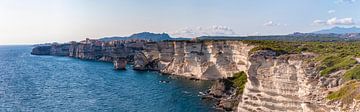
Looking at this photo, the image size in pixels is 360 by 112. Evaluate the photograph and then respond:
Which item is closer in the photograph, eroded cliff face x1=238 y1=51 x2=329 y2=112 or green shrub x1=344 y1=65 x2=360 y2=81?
green shrub x1=344 y1=65 x2=360 y2=81

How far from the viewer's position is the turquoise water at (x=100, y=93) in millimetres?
67375

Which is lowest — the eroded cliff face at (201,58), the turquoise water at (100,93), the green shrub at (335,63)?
the turquoise water at (100,93)

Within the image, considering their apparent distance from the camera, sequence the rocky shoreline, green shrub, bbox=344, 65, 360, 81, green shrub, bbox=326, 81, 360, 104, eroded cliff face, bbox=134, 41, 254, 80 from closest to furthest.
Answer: green shrub, bbox=326, 81, 360, 104, green shrub, bbox=344, 65, 360, 81, the rocky shoreline, eroded cliff face, bbox=134, 41, 254, 80

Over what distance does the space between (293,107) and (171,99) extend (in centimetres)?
3090

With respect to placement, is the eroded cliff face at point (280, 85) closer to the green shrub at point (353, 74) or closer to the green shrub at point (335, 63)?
the green shrub at point (335, 63)

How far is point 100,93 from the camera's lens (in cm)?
8269

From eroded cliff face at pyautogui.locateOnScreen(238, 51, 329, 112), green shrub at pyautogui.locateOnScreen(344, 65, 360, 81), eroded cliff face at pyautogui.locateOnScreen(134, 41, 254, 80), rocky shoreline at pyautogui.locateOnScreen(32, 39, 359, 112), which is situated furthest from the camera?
eroded cliff face at pyautogui.locateOnScreen(134, 41, 254, 80)

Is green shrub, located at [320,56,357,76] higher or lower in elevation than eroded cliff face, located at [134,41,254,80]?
higher

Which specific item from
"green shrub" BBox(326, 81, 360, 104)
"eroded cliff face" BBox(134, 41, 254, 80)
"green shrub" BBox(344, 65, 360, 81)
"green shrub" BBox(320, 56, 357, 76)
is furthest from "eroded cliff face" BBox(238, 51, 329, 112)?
"eroded cliff face" BBox(134, 41, 254, 80)

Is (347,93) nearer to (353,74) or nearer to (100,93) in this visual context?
(353,74)

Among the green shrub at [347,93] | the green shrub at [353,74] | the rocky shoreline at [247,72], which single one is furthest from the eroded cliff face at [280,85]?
the green shrub at [353,74]

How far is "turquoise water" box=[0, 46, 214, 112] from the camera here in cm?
A: 6738

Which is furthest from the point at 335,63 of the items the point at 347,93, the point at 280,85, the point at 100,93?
the point at 100,93

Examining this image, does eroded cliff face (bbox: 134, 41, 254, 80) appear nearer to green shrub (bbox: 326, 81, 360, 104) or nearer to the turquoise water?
the turquoise water
